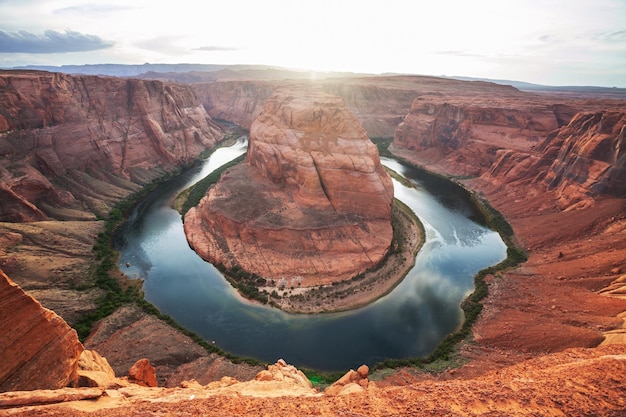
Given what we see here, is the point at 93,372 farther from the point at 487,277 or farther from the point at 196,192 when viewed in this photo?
the point at 196,192

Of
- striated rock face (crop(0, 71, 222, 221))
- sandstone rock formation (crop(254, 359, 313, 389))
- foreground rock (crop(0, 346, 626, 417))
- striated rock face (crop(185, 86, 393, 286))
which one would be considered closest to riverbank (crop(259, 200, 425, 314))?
striated rock face (crop(185, 86, 393, 286))

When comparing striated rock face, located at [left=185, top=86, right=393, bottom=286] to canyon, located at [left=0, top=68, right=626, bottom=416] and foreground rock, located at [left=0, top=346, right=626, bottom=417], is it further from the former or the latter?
foreground rock, located at [left=0, top=346, right=626, bottom=417]

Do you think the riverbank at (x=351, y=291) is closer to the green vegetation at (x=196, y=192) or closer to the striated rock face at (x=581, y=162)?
the green vegetation at (x=196, y=192)

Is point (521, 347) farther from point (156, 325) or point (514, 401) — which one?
point (156, 325)

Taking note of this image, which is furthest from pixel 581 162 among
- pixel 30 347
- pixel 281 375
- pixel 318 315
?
pixel 30 347

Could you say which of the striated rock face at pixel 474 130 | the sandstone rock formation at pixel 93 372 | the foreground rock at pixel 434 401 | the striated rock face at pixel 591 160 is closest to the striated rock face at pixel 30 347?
the sandstone rock formation at pixel 93 372

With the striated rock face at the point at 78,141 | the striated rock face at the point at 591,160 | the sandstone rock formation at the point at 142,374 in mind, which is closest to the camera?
the sandstone rock formation at the point at 142,374
